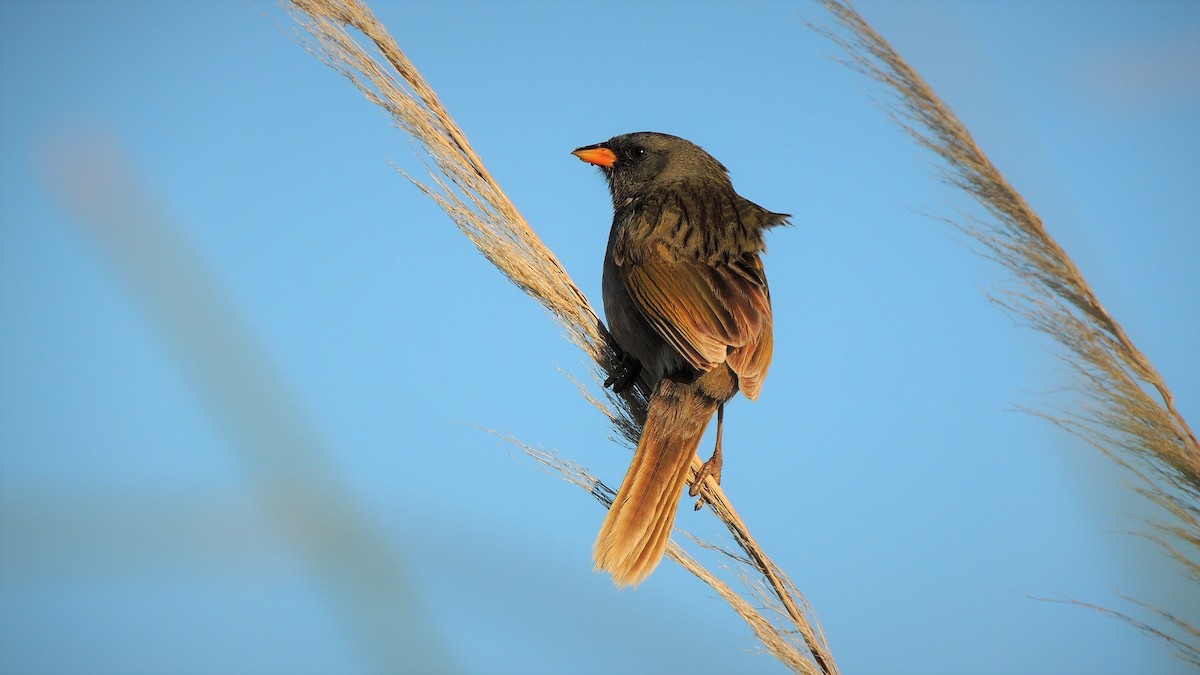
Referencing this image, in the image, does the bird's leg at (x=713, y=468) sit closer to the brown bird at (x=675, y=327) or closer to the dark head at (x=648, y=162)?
the brown bird at (x=675, y=327)

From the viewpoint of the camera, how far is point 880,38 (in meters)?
2.65

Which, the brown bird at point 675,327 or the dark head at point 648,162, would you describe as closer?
the brown bird at point 675,327

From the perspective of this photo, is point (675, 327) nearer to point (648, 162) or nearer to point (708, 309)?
point (708, 309)

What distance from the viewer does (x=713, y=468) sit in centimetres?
344

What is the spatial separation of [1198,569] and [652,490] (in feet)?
4.60

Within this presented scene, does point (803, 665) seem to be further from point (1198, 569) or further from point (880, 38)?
point (880, 38)

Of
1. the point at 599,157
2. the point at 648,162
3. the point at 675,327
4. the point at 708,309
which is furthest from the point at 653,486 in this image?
the point at 599,157

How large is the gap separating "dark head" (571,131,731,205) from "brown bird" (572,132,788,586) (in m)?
0.06

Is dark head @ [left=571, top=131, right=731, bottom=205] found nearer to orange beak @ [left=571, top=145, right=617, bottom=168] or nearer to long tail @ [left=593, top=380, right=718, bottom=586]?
orange beak @ [left=571, top=145, right=617, bottom=168]

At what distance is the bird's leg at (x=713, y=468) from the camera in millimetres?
3031

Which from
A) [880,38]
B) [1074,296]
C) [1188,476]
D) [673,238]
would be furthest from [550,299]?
[1188,476]

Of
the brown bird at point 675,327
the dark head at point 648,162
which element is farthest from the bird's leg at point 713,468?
the dark head at point 648,162

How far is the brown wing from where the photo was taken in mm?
3133

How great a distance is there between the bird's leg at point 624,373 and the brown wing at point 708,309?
1.04 ft
